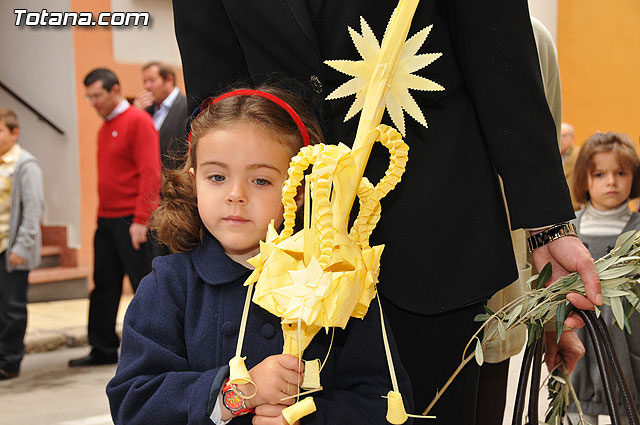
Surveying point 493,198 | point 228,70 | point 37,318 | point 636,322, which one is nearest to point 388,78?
point 493,198

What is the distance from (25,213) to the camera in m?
4.69

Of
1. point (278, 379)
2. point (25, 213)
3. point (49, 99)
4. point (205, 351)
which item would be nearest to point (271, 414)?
point (278, 379)

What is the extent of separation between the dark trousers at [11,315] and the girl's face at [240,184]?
381 cm

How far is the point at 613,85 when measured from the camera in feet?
28.1

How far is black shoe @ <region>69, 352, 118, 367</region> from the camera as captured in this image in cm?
511

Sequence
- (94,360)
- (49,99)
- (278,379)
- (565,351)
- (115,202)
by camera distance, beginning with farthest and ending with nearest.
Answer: (49,99)
(94,360)
(115,202)
(565,351)
(278,379)

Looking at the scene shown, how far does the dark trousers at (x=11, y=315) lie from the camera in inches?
187

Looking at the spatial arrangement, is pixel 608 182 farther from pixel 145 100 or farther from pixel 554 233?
pixel 145 100

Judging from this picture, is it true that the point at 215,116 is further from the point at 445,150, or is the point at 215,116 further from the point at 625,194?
the point at 625,194

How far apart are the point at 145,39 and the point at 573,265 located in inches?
271

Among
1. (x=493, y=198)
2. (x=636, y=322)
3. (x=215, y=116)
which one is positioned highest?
(x=215, y=116)

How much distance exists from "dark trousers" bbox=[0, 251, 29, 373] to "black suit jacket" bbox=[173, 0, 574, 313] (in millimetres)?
3850

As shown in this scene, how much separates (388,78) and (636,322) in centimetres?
262

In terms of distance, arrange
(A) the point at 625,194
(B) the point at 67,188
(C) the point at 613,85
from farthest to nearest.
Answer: (C) the point at 613,85 → (B) the point at 67,188 → (A) the point at 625,194
